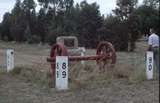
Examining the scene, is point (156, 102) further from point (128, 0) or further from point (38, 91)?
point (128, 0)

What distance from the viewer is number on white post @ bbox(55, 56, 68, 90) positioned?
12555mm

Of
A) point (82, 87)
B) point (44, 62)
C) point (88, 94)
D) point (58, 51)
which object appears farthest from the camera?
point (44, 62)

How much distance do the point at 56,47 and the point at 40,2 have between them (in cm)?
8397

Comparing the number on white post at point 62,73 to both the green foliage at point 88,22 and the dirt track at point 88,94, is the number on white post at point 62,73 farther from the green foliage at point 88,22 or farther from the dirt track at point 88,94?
the green foliage at point 88,22

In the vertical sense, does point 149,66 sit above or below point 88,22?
below

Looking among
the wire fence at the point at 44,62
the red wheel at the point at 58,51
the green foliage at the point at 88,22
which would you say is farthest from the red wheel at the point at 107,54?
the green foliage at the point at 88,22

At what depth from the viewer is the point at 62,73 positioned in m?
12.6

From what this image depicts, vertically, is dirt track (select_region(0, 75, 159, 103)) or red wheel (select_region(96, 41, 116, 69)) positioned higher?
red wheel (select_region(96, 41, 116, 69))

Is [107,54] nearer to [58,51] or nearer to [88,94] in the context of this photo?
[58,51]

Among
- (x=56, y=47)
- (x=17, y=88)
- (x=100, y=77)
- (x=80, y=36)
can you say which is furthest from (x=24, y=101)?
(x=80, y=36)

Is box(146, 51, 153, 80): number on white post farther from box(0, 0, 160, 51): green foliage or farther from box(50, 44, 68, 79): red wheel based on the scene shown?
box(0, 0, 160, 51): green foliage

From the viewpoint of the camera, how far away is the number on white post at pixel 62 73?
41.2 ft

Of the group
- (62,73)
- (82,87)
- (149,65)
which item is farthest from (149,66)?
(62,73)

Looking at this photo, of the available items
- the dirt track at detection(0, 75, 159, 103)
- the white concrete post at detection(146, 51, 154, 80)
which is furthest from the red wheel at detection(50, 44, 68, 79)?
the white concrete post at detection(146, 51, 154, 80)
